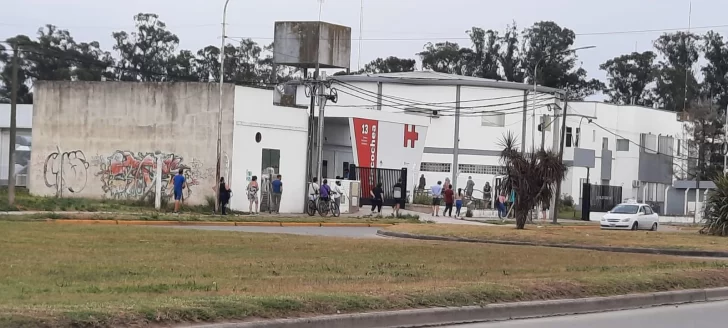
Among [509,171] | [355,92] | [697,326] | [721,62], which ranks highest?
[721,62]

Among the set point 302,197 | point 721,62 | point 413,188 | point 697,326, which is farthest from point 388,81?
point 697,326

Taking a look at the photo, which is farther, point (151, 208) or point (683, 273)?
point (151, 208)

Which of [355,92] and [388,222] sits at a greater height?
[355,92]

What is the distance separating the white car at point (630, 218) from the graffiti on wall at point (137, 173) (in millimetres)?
17602

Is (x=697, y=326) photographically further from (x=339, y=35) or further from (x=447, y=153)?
(x=447, y=153)

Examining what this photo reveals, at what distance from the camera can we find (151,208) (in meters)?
40.0

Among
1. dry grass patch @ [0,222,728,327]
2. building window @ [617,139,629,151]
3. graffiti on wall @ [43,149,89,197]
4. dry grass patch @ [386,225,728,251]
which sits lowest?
dry grass patch @ [0,222,728,327]

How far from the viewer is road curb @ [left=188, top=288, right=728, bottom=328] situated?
11.8 meters

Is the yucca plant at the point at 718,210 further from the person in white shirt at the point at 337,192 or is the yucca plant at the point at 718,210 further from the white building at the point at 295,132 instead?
the person in white shirt at the point at 337,192

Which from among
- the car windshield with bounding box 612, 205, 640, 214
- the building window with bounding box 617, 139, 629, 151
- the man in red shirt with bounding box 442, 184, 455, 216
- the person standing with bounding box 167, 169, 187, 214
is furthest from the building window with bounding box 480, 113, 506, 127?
the person standing with bounding box 167, 169, 187, 214

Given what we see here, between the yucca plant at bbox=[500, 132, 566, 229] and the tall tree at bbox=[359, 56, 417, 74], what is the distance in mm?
80611

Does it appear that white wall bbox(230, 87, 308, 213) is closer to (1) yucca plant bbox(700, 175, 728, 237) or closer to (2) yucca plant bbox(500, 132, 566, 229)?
(2) yucca plant bbox(500, 132, 566, 229)

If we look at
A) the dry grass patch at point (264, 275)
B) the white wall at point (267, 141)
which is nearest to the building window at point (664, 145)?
the white wall at point (267, 141)

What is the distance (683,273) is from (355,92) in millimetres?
57611
